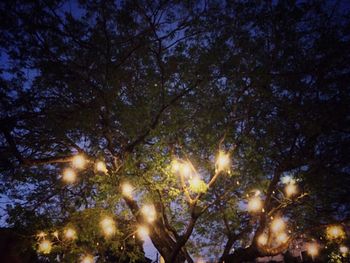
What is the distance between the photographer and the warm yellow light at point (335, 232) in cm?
976

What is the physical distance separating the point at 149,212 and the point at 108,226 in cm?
144

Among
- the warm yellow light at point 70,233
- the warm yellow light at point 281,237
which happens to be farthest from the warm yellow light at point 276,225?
the warm yellow light at point 70,233

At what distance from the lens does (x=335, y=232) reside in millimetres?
9805

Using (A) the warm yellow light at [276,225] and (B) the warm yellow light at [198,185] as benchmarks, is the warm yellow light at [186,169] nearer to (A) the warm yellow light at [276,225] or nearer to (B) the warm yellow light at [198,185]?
(B) the warm yellow light at [198,185]

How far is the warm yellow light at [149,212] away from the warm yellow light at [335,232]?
5.89 m

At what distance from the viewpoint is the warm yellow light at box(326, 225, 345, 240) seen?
9758 mm

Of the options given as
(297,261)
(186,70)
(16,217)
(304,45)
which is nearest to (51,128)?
(16,217)

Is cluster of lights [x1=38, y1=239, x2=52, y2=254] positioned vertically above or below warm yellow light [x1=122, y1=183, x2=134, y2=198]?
below

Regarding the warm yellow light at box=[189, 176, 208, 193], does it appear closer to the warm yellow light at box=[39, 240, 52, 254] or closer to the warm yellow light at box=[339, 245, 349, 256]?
the warm yellow light at box=[39, 240, 52, 254]

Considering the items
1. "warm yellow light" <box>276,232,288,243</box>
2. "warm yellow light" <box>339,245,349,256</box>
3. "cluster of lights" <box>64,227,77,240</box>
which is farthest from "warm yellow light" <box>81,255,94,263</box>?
"warm yellow light" <box>339,245,349,256</box>

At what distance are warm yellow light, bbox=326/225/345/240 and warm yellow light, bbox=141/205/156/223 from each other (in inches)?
232

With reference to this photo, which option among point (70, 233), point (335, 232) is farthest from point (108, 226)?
point (335, 232)

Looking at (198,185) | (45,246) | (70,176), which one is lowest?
(198,185)

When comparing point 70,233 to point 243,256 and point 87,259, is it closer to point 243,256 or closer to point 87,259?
point 87,259
